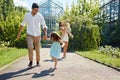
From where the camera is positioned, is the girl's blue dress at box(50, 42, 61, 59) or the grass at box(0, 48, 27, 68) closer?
the girl's blue dress at box(50, 42, 61, 59)

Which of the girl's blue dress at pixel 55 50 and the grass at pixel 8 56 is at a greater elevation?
the girl's blue dress at pixel 55 50

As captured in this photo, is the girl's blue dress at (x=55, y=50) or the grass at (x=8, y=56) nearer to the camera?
the girl's blue dress at (x=55, y=50)

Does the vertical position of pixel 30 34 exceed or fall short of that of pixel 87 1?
it falls short

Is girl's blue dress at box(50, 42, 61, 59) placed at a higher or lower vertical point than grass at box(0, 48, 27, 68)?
higher

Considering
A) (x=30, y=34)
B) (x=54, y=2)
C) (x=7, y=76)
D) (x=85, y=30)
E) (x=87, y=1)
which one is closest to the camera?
(x=7, y=76)

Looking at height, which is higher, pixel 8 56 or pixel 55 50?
pixel 55 50

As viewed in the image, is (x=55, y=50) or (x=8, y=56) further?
(x=8, y=56)

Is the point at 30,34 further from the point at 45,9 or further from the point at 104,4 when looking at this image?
the point at 45,9

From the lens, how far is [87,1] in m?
48.7

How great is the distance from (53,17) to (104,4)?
43.7 feet

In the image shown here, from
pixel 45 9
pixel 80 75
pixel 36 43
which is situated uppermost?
pixel 45 9

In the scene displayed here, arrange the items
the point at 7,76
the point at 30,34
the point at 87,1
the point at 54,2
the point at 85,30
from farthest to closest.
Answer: the point at 54,2 < the point at 87,1 < the point at 85,30 < the point at 30,34 < the point at 7,76

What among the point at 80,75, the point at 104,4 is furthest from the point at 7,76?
the point at 104,4

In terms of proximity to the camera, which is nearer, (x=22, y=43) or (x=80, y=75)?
(x=80, y=75)
